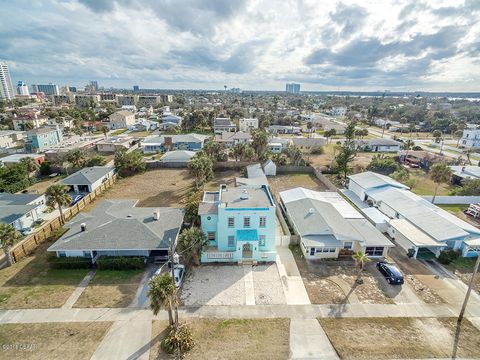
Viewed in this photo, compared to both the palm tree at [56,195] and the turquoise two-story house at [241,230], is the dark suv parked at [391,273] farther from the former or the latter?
the palm tree at [56,195]

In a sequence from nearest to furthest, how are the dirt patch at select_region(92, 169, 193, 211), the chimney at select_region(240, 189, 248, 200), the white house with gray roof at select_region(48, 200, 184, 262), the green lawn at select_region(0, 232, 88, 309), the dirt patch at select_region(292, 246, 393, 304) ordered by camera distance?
1. the green lawn at select_region(0, 232, 88, 309)
2. the dirt patch at select_region(292, 246, 393, 304)
3. the white house with gray roof at select_region(48, 200, 184, 262)
4. the chimney at select_region(240, 189, 248, 200)
5. the dirt patch at select_region(92, 169, 193, 211)

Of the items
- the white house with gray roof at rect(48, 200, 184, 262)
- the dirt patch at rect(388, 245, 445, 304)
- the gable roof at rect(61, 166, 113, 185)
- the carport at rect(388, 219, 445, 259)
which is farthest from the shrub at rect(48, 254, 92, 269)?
the carport at rect(388, 219, 445, 259)

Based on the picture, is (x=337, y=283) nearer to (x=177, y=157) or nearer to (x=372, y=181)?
(x=372, y=181)

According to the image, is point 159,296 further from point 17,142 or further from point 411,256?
point 17,142

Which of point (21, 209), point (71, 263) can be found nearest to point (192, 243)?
point (71, 263)

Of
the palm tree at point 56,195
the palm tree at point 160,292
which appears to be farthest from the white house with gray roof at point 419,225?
the palm tree at point 56,195

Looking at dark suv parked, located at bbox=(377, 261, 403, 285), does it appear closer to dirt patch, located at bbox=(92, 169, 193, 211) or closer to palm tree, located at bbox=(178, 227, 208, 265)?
palm tree, located at bbox=(178, 227, 208, 265)
